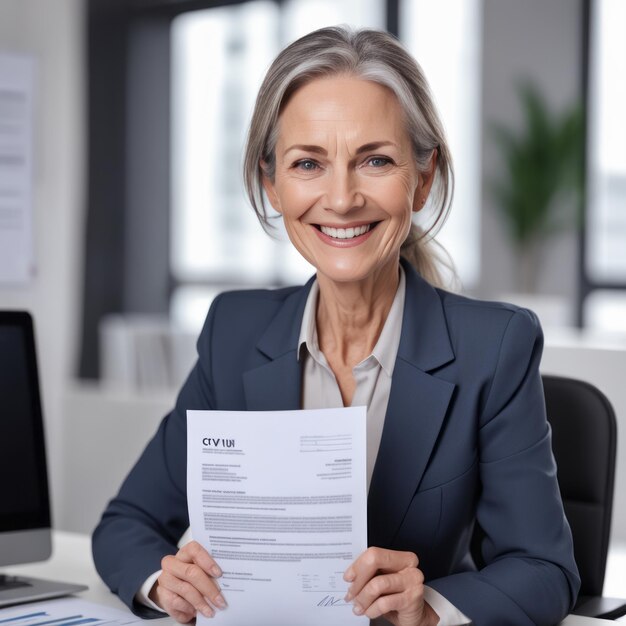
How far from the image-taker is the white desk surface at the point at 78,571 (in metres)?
1.59

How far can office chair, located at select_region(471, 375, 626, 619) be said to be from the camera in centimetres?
187

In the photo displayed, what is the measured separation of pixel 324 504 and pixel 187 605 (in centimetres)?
30

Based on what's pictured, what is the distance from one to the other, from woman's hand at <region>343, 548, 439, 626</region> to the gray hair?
26.3 inches

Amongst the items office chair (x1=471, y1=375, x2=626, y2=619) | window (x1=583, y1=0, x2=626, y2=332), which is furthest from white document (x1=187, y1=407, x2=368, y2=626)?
window (x1=583, y1=0, x2=626, y2=332)

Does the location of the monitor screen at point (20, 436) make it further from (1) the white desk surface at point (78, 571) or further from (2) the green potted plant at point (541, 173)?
(2) the green potted plant at point (541, 173)

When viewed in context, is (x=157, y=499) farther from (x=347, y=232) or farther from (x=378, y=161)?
(x=378, y=161)

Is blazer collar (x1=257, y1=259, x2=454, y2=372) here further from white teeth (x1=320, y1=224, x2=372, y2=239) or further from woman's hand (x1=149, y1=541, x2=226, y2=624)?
woman's hand (x1=149, y1=541, x2=226, y2=624)

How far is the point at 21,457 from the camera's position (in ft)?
5.79

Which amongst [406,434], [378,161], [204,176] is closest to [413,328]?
[406,434]

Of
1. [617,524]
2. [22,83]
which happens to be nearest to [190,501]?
[617,524]

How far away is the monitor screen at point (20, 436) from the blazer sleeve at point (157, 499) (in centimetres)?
13

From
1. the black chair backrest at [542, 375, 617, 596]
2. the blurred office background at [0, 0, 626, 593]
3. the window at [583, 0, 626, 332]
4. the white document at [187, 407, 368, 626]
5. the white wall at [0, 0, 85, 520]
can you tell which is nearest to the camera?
the white document at [187, 407, 368, 626]

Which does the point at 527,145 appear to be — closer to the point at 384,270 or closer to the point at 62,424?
the point at 62,424
